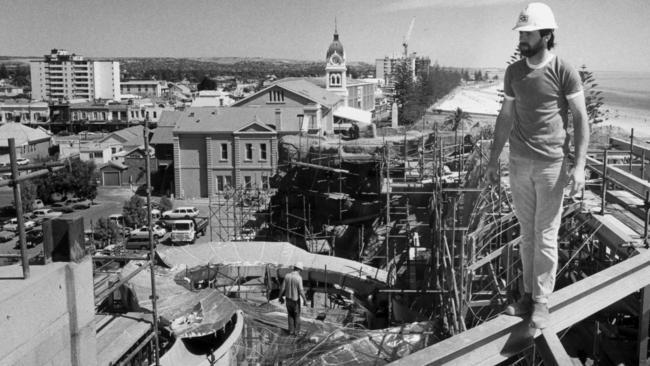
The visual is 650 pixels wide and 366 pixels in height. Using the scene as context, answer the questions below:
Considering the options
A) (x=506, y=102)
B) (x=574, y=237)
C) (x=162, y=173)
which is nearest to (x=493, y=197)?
(x=574, y=237)

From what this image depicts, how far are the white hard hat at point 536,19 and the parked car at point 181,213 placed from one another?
3467cm

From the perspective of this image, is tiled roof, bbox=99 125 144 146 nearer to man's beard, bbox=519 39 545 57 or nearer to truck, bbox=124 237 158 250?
truck, bbox=124 237 158 250

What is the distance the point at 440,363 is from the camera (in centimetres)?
330

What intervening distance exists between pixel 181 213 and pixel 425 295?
30.3 m

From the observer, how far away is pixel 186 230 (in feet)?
111

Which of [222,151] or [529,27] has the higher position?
[529,27]

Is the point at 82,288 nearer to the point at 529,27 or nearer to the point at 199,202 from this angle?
the point at 529,27

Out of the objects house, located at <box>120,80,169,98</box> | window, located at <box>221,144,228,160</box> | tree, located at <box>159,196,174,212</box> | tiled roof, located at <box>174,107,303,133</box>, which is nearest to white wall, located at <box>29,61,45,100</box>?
house, located at <box>120,80,169,98</box>

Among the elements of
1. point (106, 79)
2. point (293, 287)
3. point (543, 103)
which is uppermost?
point (106, 79)

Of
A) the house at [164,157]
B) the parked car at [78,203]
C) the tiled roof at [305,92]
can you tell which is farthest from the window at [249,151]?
the parked car at [78,203]

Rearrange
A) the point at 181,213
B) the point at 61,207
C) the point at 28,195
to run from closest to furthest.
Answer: the point at 181,213
the point at 28,195
the point at 61,207

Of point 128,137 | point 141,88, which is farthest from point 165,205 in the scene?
point 141,88

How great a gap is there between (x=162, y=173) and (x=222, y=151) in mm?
6860

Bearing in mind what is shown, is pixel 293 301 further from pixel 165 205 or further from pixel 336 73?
pixel 336 73
